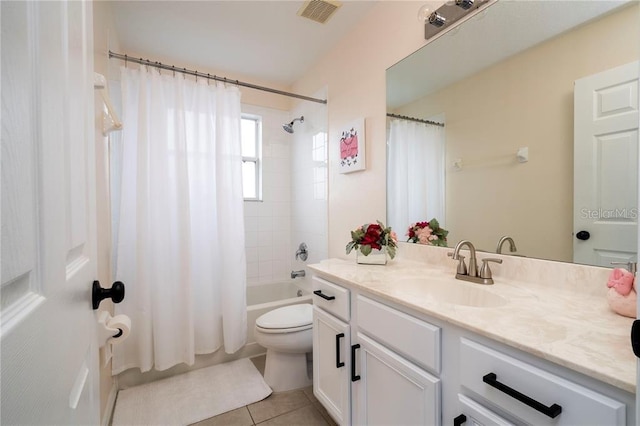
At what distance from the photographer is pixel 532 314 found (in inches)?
32.3

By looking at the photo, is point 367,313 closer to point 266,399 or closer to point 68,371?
point 68,371

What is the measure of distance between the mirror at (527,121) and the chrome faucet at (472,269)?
13 cm

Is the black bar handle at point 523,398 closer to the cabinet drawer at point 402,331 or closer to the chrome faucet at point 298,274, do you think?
the cabinet drawer at point 402,331

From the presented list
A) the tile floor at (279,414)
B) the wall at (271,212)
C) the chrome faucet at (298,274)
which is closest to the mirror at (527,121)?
the tile floor at (279,414)

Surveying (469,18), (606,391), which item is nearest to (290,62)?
(469,18)

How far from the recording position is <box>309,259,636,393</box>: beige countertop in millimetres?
585

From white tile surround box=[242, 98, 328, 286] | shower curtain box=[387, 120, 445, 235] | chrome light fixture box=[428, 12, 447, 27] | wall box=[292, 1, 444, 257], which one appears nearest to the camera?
chrome light fixture box=[428, 12, 447, 27]

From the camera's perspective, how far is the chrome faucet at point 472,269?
1155mm

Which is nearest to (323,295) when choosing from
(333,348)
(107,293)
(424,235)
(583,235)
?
(333,348)

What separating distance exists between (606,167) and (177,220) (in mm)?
2250

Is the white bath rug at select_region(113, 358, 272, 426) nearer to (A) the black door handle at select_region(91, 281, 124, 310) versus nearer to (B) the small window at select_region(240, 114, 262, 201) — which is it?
(A) the black door handle at select_region(91, 281, 124, 310)

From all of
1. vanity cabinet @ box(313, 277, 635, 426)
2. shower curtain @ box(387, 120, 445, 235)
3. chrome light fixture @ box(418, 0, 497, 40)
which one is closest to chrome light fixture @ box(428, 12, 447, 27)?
chrome light fixture @ box(418, 0, 497, 40)

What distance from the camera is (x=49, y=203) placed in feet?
1.24

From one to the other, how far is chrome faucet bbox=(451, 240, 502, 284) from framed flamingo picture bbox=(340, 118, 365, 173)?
938 millimetres
